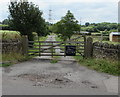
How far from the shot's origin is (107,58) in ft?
33.1

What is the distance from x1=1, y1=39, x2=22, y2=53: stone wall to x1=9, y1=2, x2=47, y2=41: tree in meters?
5.40

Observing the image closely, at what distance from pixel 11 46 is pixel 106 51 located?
636 cm

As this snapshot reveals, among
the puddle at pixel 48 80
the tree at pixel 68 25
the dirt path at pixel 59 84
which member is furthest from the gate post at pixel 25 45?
the tree at pixel 68 25

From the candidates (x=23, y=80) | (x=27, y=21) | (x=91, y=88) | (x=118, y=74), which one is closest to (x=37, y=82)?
Answer: (x=23, y=80)

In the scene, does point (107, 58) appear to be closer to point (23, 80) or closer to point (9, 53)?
point (23, 80)

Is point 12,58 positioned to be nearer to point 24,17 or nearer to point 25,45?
point 25,45

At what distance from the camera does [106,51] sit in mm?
10305

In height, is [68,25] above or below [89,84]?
above

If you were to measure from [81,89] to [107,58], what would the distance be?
15.9 feet

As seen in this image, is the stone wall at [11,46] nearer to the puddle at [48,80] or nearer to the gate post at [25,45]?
the gate post at [25,45]

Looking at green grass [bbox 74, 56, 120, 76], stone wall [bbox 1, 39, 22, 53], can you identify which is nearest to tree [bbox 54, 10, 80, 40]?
stone wall [bbox 1, 39, 22, 53]

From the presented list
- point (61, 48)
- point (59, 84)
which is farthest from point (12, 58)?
point (59, 84)

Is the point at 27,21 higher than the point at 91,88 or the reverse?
higher

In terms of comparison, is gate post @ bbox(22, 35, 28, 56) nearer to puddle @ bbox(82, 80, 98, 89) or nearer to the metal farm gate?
the metal farm gate
